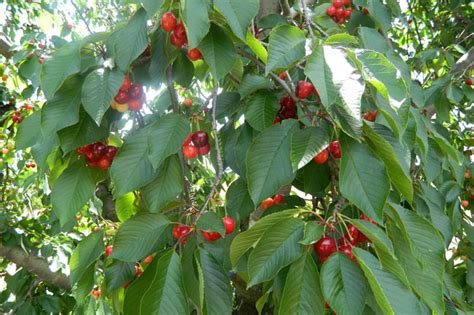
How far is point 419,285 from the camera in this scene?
764 mm

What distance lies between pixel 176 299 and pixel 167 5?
500 mm

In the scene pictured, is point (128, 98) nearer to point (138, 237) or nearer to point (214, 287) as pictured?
point (138, 237)

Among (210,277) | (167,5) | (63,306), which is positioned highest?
(167,5)

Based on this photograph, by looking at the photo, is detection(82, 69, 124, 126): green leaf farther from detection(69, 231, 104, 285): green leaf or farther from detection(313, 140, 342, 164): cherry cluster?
detection(313, 140, 342, 164): cherry cluster

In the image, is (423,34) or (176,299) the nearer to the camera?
(176,299)

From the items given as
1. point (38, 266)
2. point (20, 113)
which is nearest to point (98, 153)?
point (38, 266)

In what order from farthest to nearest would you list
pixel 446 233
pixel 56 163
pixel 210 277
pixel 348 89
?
pixel 446 233, pixel 56 163, pixel 210 277, pixel 348 89

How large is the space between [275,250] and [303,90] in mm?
330

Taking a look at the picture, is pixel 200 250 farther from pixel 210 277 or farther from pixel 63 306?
pixel 63 306

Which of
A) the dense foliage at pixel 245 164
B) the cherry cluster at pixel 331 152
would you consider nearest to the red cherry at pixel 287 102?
the dense foliage at pixel 245 164

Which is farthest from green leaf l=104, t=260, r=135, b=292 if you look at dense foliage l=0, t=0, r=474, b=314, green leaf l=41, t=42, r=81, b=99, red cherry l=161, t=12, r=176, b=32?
red cherry l=161, t=12, r=176, b=32

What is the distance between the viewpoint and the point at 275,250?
725mm

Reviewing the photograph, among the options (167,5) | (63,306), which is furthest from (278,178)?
(63,306)

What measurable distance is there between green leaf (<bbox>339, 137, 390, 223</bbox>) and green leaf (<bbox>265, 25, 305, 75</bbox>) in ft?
0.51
